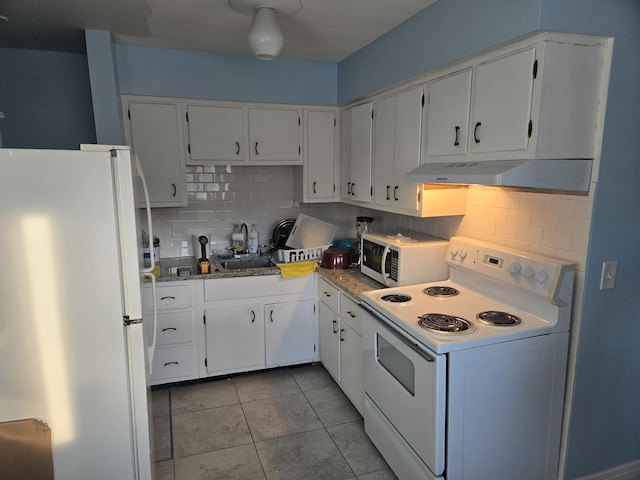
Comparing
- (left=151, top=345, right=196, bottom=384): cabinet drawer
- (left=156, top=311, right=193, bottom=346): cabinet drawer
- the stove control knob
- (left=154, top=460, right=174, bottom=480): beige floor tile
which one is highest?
the stove control knob

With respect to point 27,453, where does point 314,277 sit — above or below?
above

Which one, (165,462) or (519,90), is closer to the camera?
(519,90)

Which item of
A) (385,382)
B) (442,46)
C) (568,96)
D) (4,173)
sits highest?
(442,46)

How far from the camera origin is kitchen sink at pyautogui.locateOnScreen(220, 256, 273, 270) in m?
3.41

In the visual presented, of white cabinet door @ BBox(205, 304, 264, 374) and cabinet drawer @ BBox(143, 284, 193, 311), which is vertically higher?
cabinet drawer @ BBox(143, 284, 193, 311)

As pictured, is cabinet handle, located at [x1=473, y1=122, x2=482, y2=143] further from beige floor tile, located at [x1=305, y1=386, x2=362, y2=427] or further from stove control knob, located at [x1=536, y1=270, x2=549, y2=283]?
beige floor tile, located at [x1=305, y1=386, x2=362, y2=427]

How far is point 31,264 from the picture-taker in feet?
4.70

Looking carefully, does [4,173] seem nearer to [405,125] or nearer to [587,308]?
[405,125]

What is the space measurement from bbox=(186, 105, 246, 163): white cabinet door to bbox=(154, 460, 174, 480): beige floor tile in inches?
78.6

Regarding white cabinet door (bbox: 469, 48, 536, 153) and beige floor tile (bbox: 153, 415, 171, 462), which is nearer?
white cabinet door (bbox: 469, 48, 536, 153)

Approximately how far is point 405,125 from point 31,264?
79.5 inches

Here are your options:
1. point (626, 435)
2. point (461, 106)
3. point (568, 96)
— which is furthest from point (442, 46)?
point (626, 435)

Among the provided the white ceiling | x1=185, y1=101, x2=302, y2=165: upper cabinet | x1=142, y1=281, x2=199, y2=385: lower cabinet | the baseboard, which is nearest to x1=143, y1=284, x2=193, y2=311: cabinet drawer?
x1=142, y1=281, x2=199, y2=385: lower cabinet

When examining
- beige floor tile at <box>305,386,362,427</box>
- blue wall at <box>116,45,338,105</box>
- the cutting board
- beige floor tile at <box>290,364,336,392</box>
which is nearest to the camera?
beige floor tile at <box>305,386,362,427</box>
